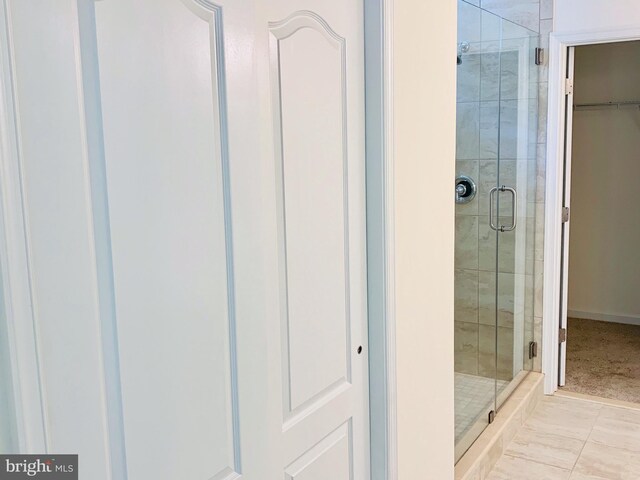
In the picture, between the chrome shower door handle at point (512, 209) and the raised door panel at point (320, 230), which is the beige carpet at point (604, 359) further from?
the raised door panel at point (320, 230)

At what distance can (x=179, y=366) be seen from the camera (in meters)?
1.16

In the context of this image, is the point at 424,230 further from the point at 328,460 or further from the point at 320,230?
the point at 328,460

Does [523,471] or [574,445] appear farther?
[574,445]

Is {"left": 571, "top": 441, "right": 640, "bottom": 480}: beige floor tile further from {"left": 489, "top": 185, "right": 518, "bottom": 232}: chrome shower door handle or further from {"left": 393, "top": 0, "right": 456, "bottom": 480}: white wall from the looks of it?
{"left": 489, "top": 185, "right": 518, "bottom": 232}: chrome shower door handle

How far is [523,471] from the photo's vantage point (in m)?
2.98

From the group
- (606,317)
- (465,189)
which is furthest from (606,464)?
(606,317)

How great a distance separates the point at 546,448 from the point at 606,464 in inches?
11.7

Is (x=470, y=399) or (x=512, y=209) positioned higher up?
(x=512, y=209)

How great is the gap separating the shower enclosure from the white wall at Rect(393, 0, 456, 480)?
0.50 meters

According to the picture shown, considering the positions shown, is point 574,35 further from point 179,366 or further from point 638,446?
point 179,366

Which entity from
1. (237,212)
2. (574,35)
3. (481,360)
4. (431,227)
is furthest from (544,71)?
(237,212)

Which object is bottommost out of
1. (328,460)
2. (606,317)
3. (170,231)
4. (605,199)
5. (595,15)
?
(606,317)

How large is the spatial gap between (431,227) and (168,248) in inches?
49.4

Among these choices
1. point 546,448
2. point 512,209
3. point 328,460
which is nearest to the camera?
point 328,460
